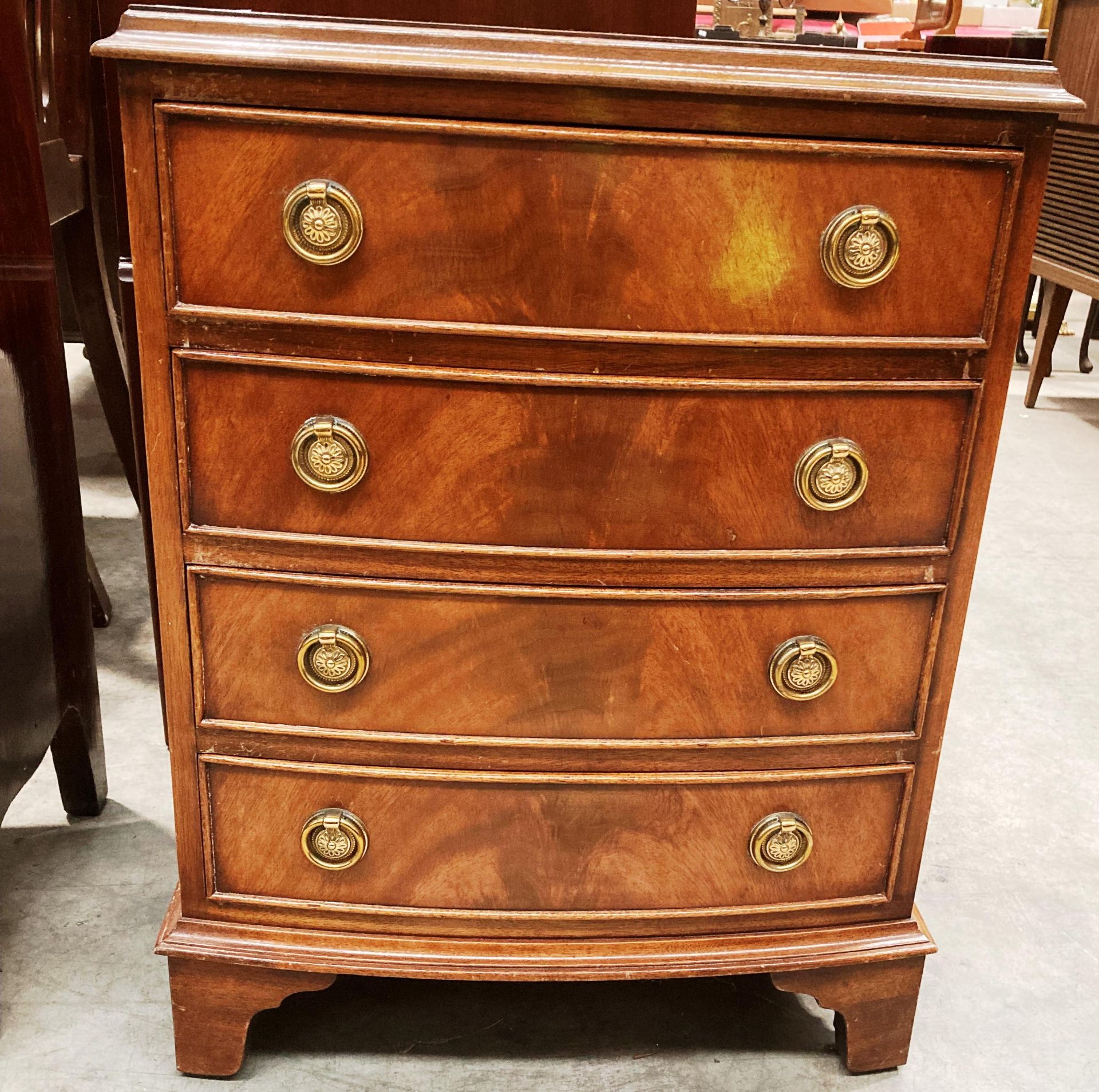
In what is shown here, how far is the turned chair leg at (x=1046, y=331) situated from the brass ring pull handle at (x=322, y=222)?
135 inches

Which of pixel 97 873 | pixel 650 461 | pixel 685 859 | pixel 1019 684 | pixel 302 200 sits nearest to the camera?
pixel 302 200

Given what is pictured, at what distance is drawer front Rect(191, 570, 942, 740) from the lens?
A: 108cm

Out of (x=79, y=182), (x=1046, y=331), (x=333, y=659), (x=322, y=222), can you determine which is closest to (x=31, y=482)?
(x=333, y=659)

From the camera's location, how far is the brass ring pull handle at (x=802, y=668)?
111 centimetres

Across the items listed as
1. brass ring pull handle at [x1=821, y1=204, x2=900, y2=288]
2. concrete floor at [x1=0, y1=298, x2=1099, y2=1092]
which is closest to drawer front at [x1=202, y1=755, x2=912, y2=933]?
concrete floor at [x1=0, y1=298, x2=1099, y2=1092]

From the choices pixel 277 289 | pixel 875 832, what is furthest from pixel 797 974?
pixel 277 289

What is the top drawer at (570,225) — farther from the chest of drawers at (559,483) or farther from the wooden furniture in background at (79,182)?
the wooden furniture in background at (79,182)

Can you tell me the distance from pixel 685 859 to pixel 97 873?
878 millimetres

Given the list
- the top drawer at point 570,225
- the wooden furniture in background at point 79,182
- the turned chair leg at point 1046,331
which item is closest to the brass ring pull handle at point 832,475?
the top drawer at point 570,225

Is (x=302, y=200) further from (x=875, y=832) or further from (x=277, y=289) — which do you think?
(x=875, y=832)

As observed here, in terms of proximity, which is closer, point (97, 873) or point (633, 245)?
point (633, 245)

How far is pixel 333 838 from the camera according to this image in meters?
1.15

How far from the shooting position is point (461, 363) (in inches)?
39.3

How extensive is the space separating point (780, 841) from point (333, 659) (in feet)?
1.70
